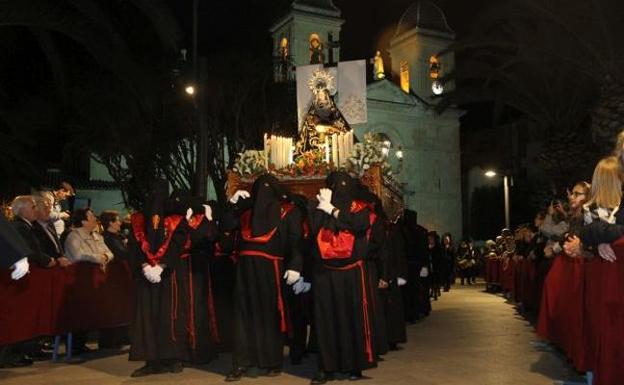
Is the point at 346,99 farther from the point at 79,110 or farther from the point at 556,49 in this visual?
the point at 79,110

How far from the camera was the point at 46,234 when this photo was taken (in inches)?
354

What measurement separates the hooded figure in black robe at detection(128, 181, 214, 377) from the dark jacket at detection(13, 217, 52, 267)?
3.22 ft

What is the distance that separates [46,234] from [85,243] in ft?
1.78

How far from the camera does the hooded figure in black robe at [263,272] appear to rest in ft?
24.4

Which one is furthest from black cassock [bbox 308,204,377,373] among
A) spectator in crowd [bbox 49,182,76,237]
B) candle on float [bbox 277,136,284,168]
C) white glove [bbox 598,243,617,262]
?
spectator in crowd [bbox 49,182,76,237]

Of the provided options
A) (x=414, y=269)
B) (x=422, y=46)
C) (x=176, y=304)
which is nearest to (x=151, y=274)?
(x=176, y=304)

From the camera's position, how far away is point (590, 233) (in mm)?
5445

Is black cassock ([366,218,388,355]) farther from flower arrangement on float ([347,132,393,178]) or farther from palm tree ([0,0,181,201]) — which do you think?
palm tree ([0,0,181,201])

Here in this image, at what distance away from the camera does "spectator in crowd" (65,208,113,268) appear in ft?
30.1

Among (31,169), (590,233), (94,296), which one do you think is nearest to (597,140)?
(590,233)

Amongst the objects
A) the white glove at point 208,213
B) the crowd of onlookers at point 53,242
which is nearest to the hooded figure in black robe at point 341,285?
the white glove at point 208,213

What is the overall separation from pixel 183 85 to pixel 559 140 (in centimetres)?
→ 1236

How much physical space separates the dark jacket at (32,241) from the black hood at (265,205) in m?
2.45

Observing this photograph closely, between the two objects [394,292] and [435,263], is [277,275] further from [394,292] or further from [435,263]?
[435,263]
